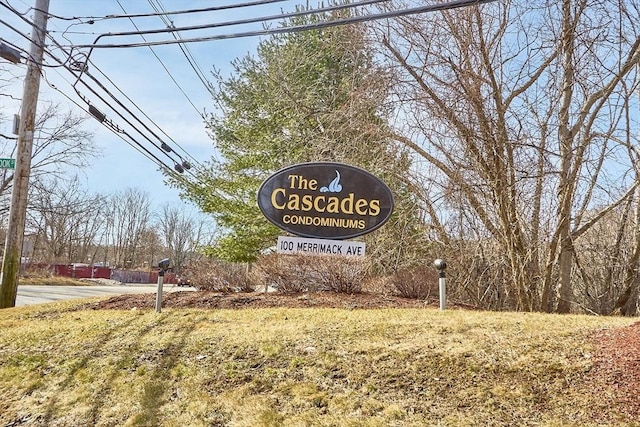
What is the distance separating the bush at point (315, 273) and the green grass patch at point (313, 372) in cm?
179

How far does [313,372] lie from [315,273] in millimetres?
3535

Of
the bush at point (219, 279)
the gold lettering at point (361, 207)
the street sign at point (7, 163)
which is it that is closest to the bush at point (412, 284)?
the gold lettering at point (361, 207)

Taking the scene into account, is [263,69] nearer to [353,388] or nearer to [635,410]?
[353,388]

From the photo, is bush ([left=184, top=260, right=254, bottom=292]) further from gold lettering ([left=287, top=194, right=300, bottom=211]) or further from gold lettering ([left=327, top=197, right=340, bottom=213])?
gold lettering ([left=327, top=197, right=340, bottom=213])

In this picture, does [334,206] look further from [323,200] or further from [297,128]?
[297,128]

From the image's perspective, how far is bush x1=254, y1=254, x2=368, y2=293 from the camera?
7.02m

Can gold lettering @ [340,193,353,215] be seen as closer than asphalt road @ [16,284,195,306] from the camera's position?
Yes

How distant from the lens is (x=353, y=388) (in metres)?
3.36

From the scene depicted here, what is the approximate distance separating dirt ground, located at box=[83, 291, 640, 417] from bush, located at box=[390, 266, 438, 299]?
1.15 feet

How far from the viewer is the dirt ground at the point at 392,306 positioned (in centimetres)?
304

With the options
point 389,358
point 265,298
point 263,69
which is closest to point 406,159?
point 265,298

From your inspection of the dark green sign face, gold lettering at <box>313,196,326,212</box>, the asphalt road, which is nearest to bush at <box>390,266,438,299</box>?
the dark green sign face

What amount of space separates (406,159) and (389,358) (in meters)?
4.05

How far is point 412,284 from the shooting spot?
722 centimetres
